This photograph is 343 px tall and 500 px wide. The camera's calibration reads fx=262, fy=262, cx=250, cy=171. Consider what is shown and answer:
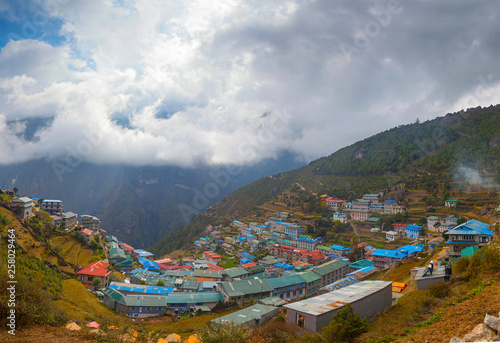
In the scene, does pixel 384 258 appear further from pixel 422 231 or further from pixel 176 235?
pixel 176 235

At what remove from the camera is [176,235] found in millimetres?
85000

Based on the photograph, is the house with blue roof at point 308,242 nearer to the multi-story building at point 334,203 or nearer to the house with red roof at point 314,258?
the house with red roof at point 314,258

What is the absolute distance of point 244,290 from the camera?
26.9m

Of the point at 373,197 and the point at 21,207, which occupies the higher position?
the point at 21,207

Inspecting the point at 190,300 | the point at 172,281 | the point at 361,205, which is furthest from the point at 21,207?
the point at 361,205

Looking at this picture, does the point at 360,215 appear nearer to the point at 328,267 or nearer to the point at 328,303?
the point at 328,267

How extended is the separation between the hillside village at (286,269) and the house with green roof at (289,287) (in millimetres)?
120

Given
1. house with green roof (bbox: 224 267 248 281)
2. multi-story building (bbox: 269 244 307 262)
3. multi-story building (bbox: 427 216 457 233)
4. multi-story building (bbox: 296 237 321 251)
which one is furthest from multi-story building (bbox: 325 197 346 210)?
house with green roof (bbox: 224 267 248 281)

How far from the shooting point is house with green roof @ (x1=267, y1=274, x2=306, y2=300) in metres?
29.2

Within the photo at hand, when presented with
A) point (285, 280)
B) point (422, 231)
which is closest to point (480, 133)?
point (422, 231)

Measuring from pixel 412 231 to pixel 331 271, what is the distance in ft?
58.6

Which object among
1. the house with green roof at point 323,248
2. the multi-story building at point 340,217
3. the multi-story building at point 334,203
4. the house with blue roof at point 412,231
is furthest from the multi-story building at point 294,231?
the house with blue roof at point 412,231

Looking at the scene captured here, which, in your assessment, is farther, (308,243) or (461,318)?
(308,243)

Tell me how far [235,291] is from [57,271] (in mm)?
16599
